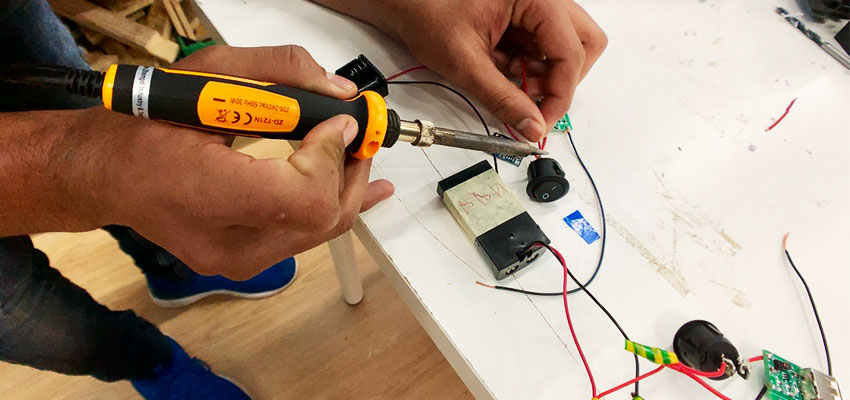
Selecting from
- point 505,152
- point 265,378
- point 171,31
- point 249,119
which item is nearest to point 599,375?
point 505,152

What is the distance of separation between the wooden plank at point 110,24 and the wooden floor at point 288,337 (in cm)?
52

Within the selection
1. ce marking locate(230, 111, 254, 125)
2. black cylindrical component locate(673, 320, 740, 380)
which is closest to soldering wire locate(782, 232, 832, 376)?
black cylindrical component locate(673, 320, 740, 380)

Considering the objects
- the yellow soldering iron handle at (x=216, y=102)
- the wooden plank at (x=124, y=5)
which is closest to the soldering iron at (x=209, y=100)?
the yellow soldering iron handle at (x=216, y=102)

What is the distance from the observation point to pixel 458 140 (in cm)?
52

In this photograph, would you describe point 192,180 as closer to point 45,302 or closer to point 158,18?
point 45,302

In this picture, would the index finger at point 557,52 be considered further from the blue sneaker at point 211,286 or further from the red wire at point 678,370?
the blue sneaker at point 211,286

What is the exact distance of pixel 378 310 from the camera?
1121 millimetres

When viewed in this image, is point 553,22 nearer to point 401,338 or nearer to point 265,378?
point 401,338

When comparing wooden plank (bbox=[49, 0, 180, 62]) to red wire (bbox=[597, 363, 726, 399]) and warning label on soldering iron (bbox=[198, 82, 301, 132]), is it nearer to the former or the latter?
warning label on soldering iron (bbox=[198, 82, 301, 132])

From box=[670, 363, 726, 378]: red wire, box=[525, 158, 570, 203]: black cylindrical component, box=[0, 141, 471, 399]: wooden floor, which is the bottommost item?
box=[0, 141, 471, 399]: wooden floor

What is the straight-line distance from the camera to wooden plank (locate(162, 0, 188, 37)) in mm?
1309

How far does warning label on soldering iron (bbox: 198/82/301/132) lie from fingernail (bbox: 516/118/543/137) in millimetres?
297

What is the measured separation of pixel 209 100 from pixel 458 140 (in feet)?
0.84

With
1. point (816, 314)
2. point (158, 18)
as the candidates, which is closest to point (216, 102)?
point (816, 314)
